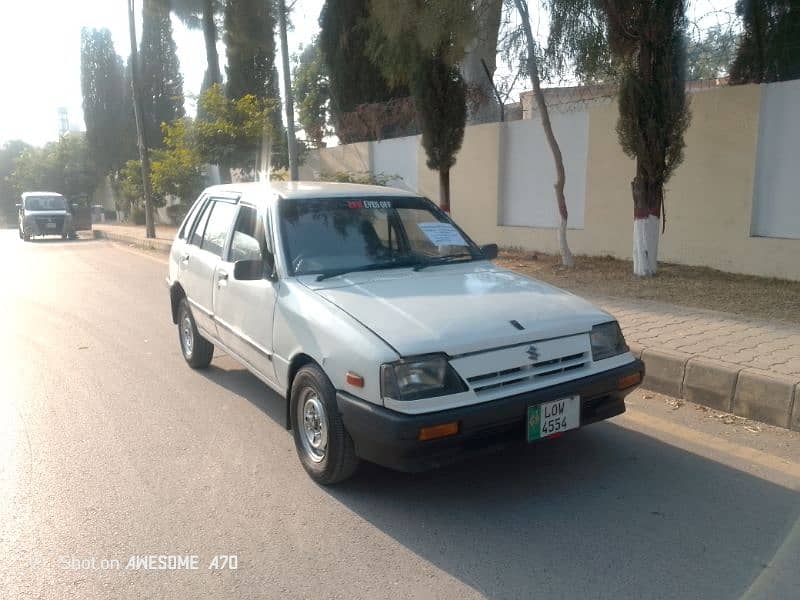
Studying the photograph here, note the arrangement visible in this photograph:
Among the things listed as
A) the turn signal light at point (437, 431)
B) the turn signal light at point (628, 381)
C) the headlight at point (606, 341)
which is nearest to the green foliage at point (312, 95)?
the headlight at point (606, 341)

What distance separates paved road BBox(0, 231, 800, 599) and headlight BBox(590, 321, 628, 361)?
72 cm

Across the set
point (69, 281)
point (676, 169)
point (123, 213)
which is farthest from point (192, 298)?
point (123, 213)

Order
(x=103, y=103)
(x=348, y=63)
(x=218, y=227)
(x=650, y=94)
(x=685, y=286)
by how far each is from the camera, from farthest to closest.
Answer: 1. (x=103, y=103)
2. (x=348, y=63)
3. (x=650, y=94)
4. (x=685, y=286)
5. (x=218, y=227)

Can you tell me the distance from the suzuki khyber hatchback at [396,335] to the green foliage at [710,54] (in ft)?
19.3

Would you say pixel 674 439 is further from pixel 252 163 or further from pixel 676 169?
pixel 252 163

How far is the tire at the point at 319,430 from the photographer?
366 centimetres

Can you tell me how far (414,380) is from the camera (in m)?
3.35

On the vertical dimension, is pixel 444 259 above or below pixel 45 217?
above

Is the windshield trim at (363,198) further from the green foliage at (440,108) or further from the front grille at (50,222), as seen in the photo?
the front grille at (50,222)

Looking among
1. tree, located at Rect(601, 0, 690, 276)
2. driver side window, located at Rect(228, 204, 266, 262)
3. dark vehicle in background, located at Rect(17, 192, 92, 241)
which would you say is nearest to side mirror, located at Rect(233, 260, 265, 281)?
driver side window, located at Rect(228, 204, 266, 262)

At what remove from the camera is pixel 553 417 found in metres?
3.56

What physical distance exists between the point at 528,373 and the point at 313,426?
51.3 inches

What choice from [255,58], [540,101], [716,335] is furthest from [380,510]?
[255,58]

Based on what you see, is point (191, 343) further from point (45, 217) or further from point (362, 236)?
point (45, 217)
